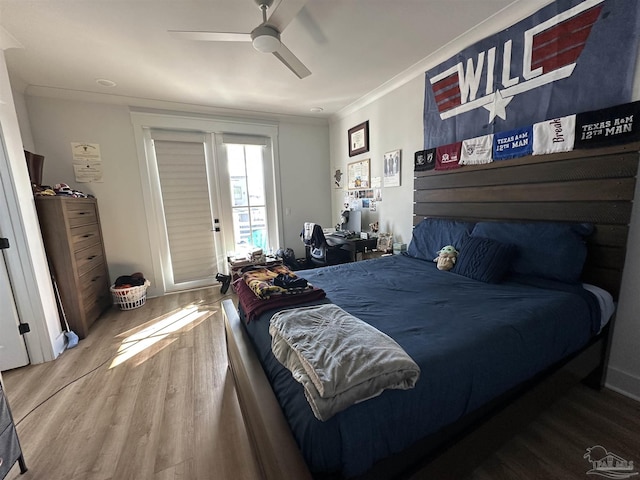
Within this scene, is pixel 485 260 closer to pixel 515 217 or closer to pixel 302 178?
pixel 515 217

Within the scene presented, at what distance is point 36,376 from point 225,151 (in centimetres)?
303

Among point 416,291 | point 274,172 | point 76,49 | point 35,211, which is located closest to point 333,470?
point 416,291

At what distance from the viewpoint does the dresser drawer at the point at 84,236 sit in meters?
2.55

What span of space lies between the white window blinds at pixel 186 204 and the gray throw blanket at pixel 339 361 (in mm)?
3120

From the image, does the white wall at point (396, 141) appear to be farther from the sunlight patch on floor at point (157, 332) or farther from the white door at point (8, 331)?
the white door at point (8, 331)

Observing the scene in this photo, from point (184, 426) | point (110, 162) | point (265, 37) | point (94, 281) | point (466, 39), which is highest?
point (466, 39)

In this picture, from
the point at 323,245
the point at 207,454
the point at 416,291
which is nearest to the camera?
the point at 207,454

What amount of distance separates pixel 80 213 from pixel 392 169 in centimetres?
343

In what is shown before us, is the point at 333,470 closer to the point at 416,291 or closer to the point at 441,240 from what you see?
the point at 416,291

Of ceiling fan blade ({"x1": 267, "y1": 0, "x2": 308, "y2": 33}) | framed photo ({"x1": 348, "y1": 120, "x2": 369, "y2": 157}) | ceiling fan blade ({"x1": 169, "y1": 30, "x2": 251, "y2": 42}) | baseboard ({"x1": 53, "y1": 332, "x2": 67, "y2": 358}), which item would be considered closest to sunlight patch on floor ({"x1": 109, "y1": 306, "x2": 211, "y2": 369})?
baseboard ({"x1": 53, "y1": 332, "x2": 67, "y2": 358})

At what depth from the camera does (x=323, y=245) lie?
3.47 meters

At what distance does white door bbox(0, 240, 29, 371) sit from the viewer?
2012 millimetres

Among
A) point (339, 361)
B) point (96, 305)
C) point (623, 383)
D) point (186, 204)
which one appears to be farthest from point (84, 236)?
point (623, 383)

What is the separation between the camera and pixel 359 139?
147 inches
